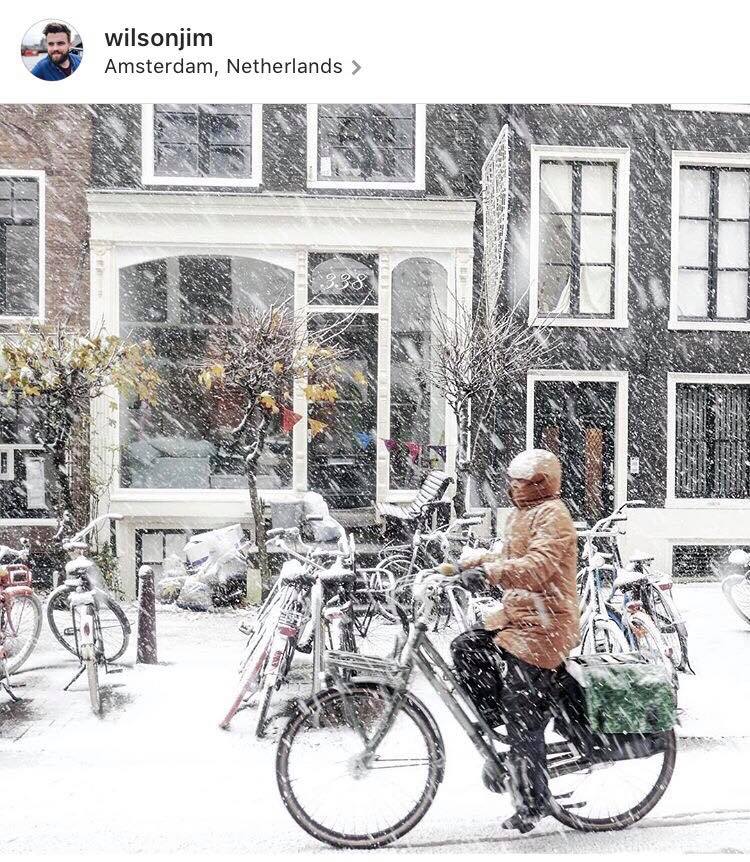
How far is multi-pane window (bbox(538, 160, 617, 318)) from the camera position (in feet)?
12.7

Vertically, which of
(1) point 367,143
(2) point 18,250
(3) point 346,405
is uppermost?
(1) point 367,143

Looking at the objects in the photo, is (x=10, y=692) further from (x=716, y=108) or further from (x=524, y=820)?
(x=716, y=108)

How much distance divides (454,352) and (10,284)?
2.12 meters

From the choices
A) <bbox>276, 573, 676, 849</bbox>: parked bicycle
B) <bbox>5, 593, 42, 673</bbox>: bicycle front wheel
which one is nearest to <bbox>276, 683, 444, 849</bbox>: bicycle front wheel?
<bbox>276, 573, 676, 849</bbox>: parked bicycle

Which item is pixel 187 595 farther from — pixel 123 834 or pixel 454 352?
pixel 454 352

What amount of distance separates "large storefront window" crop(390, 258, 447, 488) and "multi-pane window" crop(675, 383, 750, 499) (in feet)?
3.81

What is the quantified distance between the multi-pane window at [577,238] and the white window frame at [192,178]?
1379 mm

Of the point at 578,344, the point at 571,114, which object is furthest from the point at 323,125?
the point at 578,344

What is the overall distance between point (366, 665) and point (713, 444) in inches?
86.1

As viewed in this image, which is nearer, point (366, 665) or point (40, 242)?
point (366, 665)

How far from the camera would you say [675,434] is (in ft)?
12.7

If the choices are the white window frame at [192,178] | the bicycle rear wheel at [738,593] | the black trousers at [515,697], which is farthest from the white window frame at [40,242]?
the bicycle rear wheel at [738,593]
